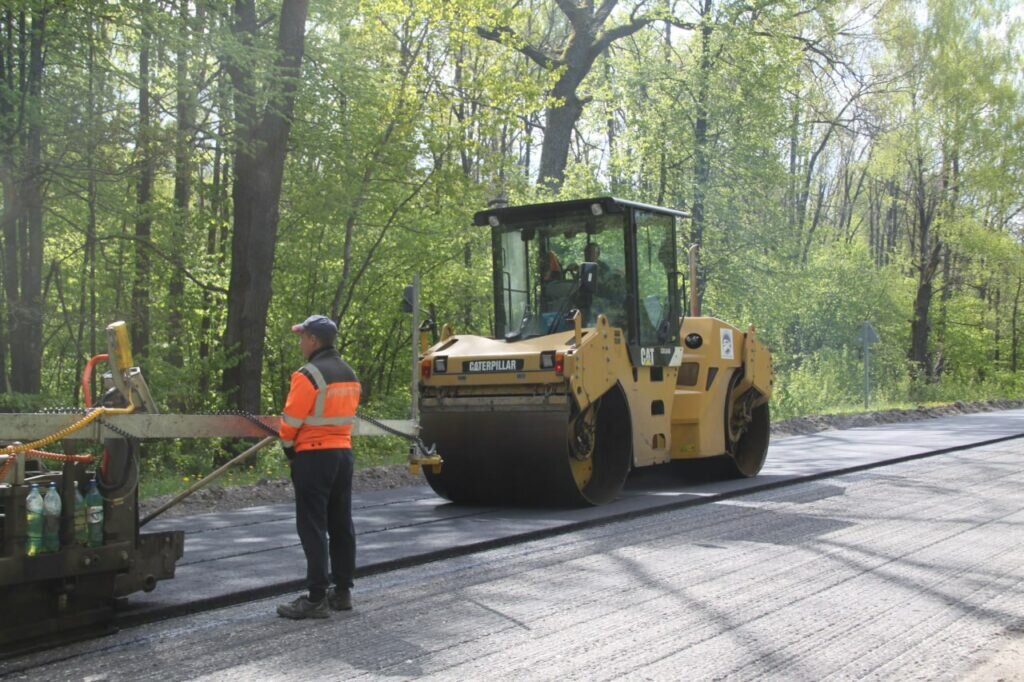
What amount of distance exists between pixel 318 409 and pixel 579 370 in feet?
13.6

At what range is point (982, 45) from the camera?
38.2m

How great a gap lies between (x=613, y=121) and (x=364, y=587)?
28.2 metres

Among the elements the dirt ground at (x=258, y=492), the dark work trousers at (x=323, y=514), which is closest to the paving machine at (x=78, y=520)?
the dark work trousers at (x=323, y=514)

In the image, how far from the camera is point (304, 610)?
6133 millimetres

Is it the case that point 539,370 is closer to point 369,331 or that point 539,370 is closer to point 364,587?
point 364,587

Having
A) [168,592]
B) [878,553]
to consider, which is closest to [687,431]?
[878,553]

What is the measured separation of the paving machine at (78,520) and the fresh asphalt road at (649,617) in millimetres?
294

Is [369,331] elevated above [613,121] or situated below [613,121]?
below

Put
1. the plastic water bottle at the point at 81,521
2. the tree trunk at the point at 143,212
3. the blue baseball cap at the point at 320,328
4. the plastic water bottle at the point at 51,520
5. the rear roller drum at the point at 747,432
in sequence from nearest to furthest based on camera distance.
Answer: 1. the plastic water bottle at the point at 51,520
2. the plastic water bottle at the point at 81,521
3. the blue baseball cap at the point at 320,328
4. the rear roller drum at the point at 747,432
5. the tree trunk at the point at 143,212

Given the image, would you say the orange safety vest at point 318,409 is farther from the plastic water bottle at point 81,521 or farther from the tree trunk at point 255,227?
the tree trunk at point 255,227

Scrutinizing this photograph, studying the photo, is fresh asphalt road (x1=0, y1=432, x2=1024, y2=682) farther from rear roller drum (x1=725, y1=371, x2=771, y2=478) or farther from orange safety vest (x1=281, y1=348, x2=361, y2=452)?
rear roller drum (x1=725, y1=371, x2=771, y2=478)

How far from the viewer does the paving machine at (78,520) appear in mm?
5484

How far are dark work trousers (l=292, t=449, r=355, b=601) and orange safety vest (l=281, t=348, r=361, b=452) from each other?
7 cm

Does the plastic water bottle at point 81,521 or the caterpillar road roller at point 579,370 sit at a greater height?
the caterpillar road roller at point 579,370
